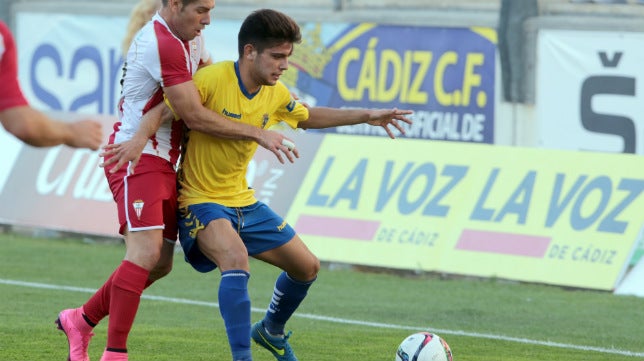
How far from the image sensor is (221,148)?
7.63m

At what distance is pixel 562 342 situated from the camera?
31.4ft

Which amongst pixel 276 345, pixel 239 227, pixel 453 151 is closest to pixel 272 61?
→ pixel 239 227

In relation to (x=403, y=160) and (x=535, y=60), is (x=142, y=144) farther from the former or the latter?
(x=535, y=60)

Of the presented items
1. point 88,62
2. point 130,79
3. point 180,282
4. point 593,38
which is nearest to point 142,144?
point 130,79

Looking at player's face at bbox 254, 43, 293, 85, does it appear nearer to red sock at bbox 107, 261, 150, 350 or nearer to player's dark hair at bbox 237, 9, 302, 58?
player's dark hair at bbox 237, 9, 302, 58

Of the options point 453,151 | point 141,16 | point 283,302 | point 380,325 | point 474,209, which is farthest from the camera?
point 141,16

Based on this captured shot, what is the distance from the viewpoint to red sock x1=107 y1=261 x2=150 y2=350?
7305 mm

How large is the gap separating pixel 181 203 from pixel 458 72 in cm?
781

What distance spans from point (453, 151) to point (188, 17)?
6.38 m

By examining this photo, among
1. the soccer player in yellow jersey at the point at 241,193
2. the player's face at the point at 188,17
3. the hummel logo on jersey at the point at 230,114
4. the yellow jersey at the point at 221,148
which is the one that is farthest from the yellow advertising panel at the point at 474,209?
the player's face at the point at 188,17

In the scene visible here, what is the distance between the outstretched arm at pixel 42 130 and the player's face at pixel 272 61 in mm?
1458

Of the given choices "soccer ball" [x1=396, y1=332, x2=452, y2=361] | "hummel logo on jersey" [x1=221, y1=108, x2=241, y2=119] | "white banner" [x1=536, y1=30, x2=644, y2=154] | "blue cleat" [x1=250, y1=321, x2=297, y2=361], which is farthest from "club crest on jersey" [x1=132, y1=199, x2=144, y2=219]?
"white banner" [x1=536, y1=30, x2=644, y2=154]

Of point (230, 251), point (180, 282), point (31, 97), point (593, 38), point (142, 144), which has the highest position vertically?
point (142, 144)

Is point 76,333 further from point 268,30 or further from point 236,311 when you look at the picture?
point 268,30
